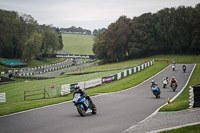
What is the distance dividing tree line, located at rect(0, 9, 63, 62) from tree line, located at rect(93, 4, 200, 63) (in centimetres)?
2233

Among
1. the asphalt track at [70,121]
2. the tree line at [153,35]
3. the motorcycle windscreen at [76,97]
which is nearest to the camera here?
the asphalt track at [70,121]

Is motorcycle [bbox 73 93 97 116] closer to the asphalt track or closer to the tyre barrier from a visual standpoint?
the asphalt track

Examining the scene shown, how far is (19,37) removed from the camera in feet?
377

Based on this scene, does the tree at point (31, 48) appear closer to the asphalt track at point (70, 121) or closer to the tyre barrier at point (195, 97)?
the asphalt track at point (70, 121)

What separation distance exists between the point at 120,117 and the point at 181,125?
14.8 ft

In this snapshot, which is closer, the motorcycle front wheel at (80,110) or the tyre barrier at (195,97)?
the tyre barrier at (195,97)

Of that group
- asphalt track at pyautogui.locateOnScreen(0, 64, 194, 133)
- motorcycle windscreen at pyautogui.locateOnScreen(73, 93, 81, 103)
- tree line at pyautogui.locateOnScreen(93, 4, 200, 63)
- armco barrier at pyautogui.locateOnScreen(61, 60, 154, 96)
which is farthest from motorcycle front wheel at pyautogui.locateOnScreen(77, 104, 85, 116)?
tree line at pyautogui.locateOnScreen(93, 4, 200, 63)

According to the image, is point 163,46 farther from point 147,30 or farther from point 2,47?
point 2,47

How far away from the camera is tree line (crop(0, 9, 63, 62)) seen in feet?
335

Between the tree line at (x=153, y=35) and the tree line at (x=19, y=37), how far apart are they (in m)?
22.3

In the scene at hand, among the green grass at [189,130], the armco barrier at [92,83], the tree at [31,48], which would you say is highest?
the tree at [31,48]

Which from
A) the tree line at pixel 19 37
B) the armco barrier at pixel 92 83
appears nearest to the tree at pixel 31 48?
the tree line at pixel 19 37

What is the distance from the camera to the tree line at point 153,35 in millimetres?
94125

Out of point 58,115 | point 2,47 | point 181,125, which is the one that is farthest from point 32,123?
point 2,47
